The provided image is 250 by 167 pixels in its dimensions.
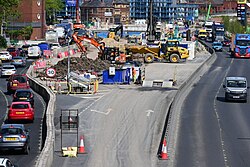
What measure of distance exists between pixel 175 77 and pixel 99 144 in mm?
34799

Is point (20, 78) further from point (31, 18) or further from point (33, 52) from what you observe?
point (31, 18)

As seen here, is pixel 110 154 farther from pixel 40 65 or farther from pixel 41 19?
pixel 41 19

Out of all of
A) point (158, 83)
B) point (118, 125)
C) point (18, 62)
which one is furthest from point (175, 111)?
point (18, 62)

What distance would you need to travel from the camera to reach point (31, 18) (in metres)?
132

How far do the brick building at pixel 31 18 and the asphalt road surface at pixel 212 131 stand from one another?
68550mm

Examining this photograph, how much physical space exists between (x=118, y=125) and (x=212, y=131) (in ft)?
17.8

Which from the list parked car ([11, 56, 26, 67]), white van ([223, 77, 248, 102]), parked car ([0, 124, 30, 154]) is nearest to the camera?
parked car ([0, 124, 30, 154])

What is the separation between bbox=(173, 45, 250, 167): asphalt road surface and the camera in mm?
33294

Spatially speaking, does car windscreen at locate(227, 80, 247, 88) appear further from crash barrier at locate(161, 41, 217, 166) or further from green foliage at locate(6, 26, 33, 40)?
green foliage at locate(6, 26, 33, 40)

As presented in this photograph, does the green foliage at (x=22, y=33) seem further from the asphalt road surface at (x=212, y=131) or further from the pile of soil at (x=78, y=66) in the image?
the asphalt road surface at (x=212, y=131)

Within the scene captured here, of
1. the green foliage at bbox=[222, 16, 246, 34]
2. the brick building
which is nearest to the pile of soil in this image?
the brick building

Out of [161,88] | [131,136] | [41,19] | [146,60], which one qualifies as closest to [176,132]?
[131,136]

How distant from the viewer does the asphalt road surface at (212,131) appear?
33294 mm

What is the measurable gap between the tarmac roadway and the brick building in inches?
2613
